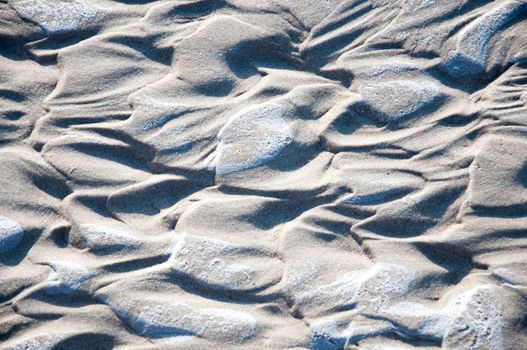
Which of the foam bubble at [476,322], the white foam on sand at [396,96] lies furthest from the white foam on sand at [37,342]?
the white foam on sand at [396,96]

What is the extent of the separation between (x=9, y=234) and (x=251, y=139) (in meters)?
0.64

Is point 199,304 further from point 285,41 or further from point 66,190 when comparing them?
point 285,41

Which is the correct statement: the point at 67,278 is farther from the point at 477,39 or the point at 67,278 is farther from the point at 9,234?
the point at 477,39

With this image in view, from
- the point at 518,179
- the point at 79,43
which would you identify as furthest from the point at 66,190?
the point at 518,179

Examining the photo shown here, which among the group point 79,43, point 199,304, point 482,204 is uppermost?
point 79,43

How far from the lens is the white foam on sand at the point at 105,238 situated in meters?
1.23

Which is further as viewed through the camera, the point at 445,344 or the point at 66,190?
the point at 66,190

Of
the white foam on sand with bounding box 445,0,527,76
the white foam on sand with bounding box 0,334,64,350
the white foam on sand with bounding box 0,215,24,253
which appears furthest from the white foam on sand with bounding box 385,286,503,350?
the white foam on sand with bounding box 0,215,24,253

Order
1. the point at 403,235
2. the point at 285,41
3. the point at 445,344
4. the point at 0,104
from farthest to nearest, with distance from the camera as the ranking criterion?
the point at 285,41 < the point at 0,104 < the point at 403,235 < the point at 445,344

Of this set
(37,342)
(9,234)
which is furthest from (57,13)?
(37,342)

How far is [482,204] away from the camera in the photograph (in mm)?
1266

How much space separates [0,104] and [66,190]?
318 millimetres

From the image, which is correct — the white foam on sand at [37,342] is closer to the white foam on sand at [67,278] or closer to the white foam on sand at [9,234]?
the white foam on sand at [67,278]

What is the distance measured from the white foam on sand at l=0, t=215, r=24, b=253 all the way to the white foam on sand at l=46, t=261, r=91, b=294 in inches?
4.6
